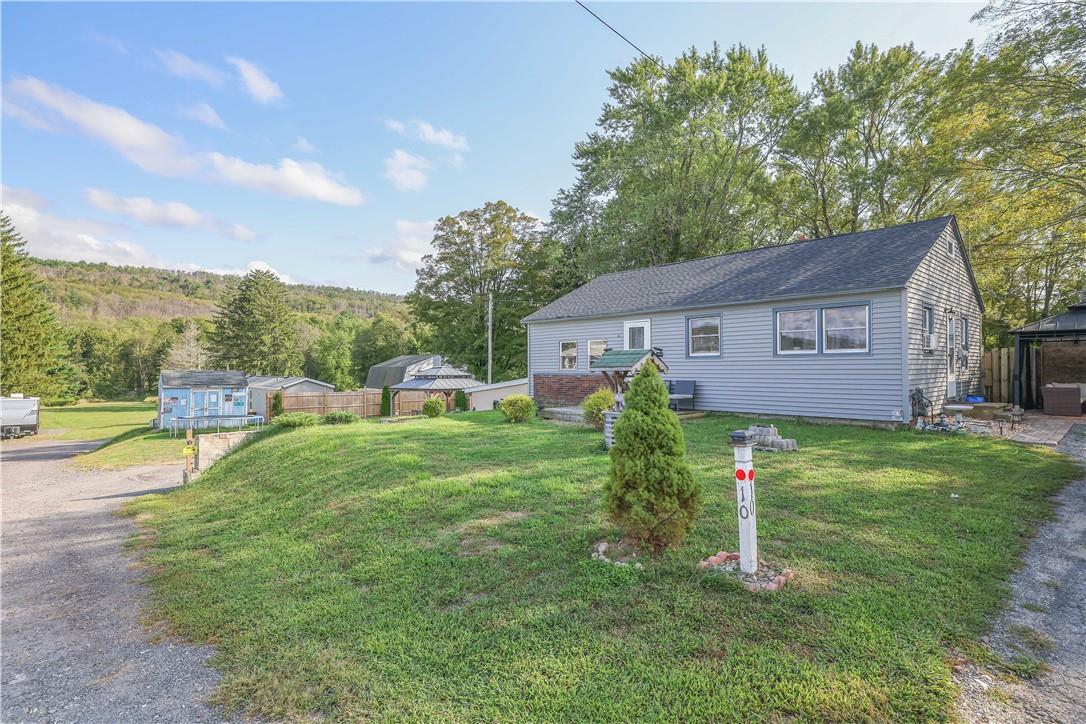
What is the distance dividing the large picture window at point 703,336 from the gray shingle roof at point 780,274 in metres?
0.53

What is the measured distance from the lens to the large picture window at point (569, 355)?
15.3 meters

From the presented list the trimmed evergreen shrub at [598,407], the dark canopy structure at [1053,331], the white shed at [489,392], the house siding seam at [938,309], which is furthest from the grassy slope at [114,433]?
the dark canopy structure at [1053,331]

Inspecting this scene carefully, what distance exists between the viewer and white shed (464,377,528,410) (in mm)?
21078

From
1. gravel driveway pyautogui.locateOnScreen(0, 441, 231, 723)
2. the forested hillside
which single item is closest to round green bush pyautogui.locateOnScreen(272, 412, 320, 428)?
gravel driveway pyautogui.locateOnScreen(0, 441, 231, 723)

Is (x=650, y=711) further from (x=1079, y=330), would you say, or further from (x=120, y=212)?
(x=120, y=212)

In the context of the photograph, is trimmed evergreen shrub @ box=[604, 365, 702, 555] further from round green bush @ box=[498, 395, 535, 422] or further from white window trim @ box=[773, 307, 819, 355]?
white window trim @ box=[773, 307, 819, 355]

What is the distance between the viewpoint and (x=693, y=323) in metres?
12.6

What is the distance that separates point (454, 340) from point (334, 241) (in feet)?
32.9

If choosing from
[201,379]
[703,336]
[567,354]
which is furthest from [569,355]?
[201,379]

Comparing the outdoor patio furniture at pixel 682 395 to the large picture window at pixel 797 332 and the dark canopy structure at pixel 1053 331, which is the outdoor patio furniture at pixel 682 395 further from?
the dark canopy structure at pixel 1053 331

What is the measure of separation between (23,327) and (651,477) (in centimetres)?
3876

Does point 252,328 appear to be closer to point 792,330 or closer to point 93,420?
point 93,420

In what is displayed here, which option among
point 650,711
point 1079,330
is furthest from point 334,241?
point 1079,330

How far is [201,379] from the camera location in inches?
909
